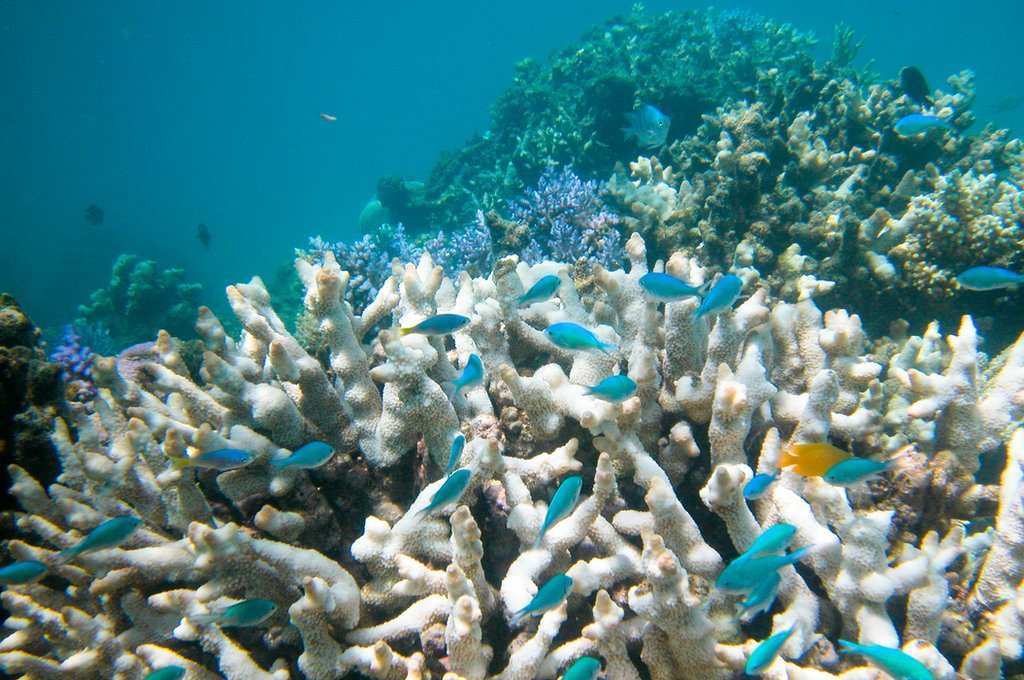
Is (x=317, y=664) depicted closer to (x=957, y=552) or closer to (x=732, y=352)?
(x=732, y=352)

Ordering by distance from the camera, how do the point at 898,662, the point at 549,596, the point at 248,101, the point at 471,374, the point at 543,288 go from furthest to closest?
the point at 248,101
the point at 543,288
the point at 471,374
the point at 549,596
the point at 898,662

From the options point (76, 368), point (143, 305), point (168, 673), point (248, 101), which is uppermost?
point (248, 101)

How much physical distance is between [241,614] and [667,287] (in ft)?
8.12

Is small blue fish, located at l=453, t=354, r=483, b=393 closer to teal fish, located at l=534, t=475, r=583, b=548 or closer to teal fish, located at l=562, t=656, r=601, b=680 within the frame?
teal fish, located at l=534, t=475, r=583, b=548

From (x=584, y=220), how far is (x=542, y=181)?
62.5 inches

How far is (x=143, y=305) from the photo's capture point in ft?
51.5

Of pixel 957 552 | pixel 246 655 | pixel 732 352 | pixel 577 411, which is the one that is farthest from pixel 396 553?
pixel 957 552

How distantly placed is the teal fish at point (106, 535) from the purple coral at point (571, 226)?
15.5 ft

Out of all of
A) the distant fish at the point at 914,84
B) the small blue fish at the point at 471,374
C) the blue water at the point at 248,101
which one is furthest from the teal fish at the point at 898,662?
the blue water at the point at 248,101

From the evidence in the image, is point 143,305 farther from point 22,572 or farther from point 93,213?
point 22,572

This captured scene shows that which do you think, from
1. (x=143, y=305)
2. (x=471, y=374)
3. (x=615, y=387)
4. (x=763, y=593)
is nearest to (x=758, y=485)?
(x=763, y=593)

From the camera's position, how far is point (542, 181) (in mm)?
7750

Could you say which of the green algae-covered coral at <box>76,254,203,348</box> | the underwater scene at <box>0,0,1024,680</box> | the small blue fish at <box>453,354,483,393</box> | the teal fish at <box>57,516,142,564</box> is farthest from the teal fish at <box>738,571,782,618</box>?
the green algae-covered coral at <box>76,254,203,348</box>

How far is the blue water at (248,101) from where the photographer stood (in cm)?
6002
